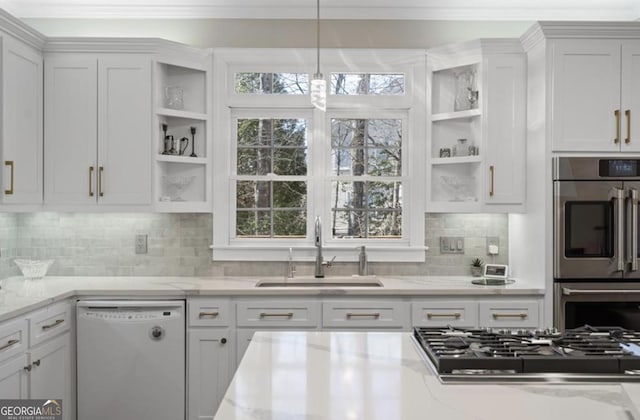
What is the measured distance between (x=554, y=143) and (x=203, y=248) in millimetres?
2528

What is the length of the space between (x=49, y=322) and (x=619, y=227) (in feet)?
11.1

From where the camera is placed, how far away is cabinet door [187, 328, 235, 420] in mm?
3211

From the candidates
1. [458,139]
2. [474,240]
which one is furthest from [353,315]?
[458,139]

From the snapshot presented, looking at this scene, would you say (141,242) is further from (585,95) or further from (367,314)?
(585,95)

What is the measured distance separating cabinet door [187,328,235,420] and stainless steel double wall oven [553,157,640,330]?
2.10 meters

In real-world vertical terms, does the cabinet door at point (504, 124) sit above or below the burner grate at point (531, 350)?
above

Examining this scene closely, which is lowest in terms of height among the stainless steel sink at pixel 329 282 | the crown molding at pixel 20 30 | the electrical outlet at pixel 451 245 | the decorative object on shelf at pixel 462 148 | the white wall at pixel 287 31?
the stainless steel sink at pixel 329 282

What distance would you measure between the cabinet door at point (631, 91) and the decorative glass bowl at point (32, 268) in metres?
3.94

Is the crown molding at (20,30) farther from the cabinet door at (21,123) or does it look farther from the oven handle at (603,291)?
the oven handle at (603,291)

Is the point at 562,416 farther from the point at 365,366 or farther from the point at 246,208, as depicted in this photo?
the point at 246,208

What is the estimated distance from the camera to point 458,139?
12.5 ft

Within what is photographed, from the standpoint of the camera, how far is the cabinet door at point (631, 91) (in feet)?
10.6

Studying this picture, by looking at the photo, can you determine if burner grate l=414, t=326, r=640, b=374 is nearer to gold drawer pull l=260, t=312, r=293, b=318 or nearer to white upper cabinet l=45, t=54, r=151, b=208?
gold drawer pull l=260, t=312, r=293, b=318

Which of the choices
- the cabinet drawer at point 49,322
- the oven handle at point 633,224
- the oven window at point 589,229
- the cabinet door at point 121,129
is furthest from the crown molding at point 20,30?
the oven handle at point 633,224
